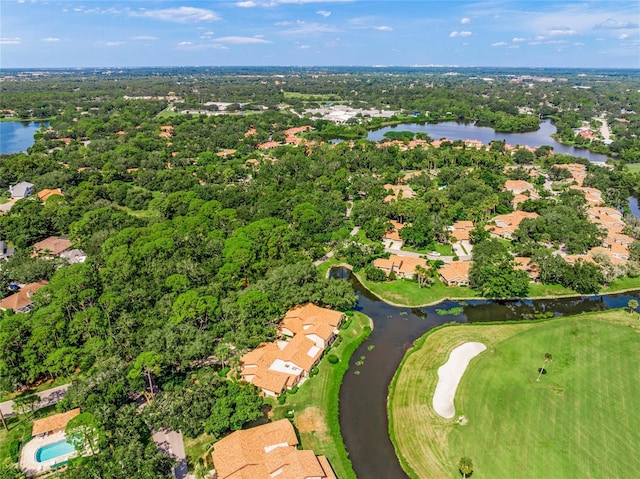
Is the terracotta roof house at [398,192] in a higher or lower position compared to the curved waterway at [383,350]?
higher

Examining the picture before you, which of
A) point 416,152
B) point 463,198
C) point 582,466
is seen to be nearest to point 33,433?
point 582,466

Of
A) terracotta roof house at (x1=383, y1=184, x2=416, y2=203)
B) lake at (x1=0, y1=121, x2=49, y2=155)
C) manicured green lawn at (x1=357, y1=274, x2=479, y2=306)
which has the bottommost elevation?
manicured green lawn at (x1=357, y1=274, x2=479, y2=306)

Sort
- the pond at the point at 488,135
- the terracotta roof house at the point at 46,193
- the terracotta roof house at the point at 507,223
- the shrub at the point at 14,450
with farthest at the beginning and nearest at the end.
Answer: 1. the pond at the point at 488,135
2. the terracotta roof house at the point at 46,193
3. the terracotta roof house at the point at 507,223
4. the shrub at the point at 14,450

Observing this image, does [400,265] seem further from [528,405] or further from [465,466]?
[465,466]

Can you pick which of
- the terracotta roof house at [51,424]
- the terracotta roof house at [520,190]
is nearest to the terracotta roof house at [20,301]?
the terracotta roof house at [51,424]

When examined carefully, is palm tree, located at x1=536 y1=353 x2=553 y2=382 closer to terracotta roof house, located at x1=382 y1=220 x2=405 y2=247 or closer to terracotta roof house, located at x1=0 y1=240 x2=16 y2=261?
terracotta roof house, located at x1=382 y1=220 x2=405 y2=247

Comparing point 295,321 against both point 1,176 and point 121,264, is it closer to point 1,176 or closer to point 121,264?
point 121,264

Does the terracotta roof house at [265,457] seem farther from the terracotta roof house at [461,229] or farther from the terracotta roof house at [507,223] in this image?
the terracotta roof house at [507,223]

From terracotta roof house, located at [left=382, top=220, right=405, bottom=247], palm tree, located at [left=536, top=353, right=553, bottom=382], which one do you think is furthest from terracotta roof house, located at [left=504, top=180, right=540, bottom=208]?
palm tree, located at [left=536, top=353, right=553, bottom=382]
